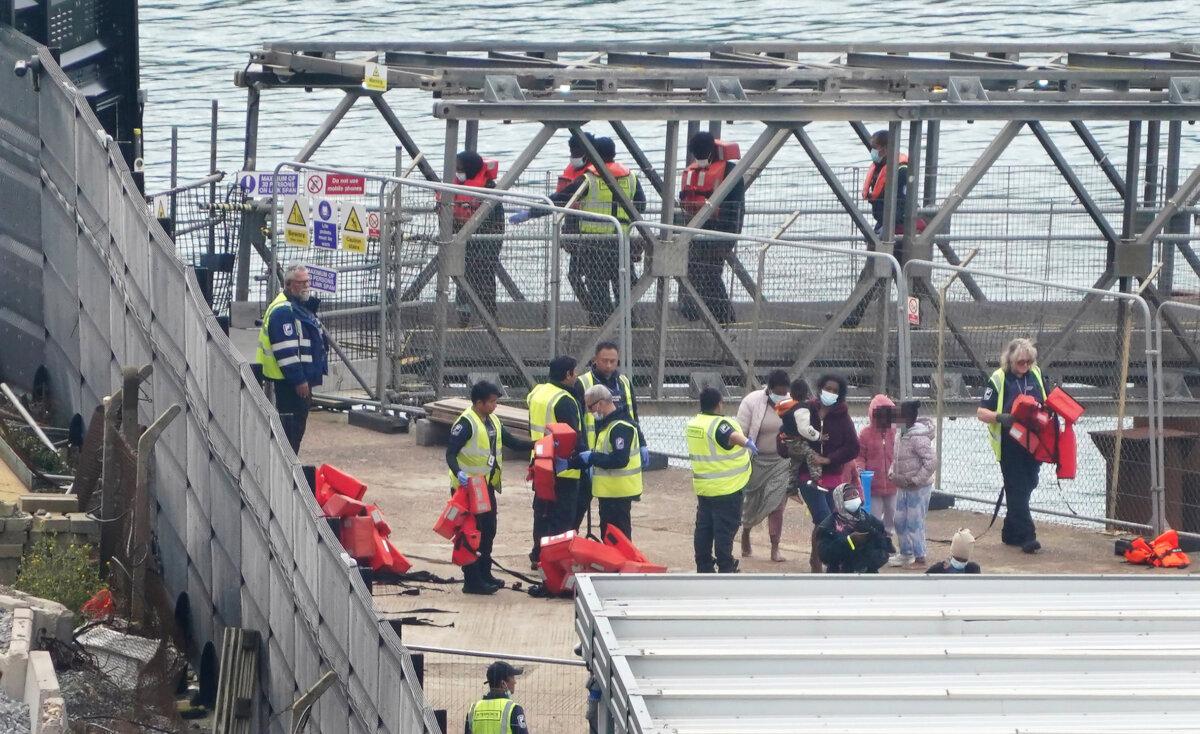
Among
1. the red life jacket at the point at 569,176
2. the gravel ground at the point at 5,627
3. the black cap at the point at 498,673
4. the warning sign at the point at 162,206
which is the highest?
the red life jacket at the point at 569,176

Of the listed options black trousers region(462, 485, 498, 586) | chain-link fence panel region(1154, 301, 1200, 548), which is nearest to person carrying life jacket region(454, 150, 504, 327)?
black trousers region(462, 485, 498, 586)

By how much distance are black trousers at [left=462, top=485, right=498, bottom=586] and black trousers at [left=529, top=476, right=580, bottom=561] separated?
452 millimetres

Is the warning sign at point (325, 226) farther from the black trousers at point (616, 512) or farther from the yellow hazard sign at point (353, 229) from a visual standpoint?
the black trousers at point (616, 512)

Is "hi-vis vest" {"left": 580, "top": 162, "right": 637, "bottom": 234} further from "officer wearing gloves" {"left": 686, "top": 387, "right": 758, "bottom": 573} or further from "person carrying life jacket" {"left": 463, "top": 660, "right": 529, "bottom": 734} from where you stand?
"person carrying life jacket" {"left": 463, "top": 660, "right": 529, "bottom": 734}

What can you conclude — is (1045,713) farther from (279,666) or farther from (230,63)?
(230,63)

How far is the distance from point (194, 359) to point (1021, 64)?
37.7ft

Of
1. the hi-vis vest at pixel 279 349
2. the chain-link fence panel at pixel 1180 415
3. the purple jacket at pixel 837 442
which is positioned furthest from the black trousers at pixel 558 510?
the chain-link fence panel at pixel 1180 415

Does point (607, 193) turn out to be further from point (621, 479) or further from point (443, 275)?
point (621, 479)

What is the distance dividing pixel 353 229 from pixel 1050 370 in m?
6.28

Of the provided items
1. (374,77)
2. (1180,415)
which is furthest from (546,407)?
(374,77)

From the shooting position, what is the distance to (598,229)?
18344 millimetres

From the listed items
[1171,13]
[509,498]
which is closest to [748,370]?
[509,498]

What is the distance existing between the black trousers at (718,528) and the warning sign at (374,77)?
26.0 feet

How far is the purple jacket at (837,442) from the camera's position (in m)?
14.6
